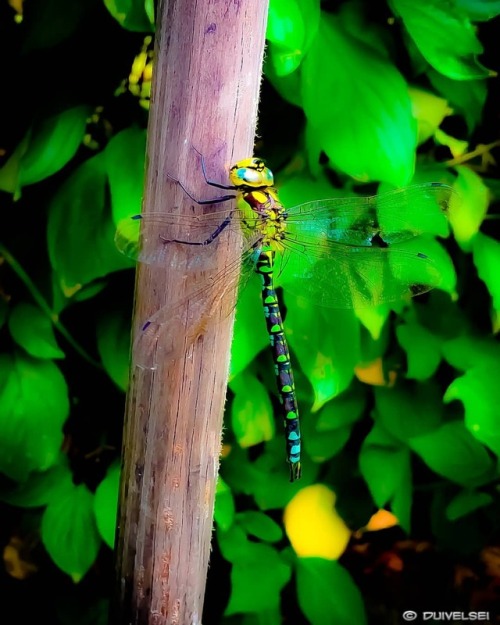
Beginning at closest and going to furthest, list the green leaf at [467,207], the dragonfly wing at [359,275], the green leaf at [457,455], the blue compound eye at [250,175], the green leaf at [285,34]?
the blue compound eye at [250,175]
the green leaf at [285,34]
the dragonfly wing at [359,275]
the green leaf at [467,207]
the green leaf at [457,455]

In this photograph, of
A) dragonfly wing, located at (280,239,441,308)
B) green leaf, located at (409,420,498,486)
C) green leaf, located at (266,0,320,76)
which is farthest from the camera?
green leaf, located at (409,420,498,486)

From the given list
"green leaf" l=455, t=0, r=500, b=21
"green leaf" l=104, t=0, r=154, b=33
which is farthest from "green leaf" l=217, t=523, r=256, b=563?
"green leaf" l=455, t=0, r=500, b=21

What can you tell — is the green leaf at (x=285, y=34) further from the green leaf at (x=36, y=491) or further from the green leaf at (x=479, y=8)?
the green leaf at (x=36, y=491)

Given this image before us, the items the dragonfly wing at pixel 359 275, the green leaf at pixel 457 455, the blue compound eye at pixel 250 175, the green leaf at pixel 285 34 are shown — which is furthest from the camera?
the green leaf at pixel 457 455

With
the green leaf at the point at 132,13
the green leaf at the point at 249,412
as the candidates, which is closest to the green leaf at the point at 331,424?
the green leaf at the point at 249,412

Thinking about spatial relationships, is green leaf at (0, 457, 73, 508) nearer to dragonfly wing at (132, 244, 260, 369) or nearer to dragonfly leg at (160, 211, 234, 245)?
dragonfly wing at (132, 244, 260, 369)

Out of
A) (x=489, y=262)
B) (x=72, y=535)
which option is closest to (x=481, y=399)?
(x=489, y=262)

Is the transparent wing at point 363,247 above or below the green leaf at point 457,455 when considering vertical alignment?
above

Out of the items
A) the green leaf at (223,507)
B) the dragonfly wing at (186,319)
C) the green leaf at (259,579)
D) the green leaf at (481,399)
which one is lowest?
the green leaf at (259,579)
